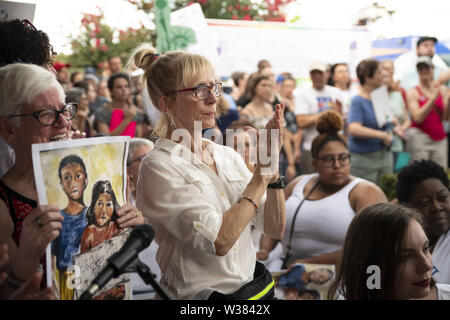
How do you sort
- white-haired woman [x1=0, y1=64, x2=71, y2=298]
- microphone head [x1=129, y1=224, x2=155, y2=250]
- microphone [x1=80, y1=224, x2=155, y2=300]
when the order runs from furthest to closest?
white-haired woman [x1=0, y1=64, x2=71, y2=298] < microphone head [x1=129, y1=224, x2=155, y2=250] < microphone [x1=80, y1=224, x2=155, y2=300]

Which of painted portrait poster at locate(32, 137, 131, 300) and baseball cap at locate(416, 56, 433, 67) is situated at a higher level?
baseball cap at locate(416, 56, 433, 67)

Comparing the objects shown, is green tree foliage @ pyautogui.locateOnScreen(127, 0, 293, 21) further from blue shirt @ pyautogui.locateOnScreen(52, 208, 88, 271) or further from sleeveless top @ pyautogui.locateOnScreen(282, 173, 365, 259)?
blue shirt @ pyautogui.locateOnScreen(52, 208, 88, 271)

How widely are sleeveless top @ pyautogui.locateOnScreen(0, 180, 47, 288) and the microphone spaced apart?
0.44 meters

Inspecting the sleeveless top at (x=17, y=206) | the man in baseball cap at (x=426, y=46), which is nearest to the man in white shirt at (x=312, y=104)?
the man in baseball cap at (x=426, y=46)

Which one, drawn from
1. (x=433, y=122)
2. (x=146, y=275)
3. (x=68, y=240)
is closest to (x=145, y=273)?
(x=146, y=275)

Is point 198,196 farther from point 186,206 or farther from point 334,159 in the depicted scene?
point 334,159

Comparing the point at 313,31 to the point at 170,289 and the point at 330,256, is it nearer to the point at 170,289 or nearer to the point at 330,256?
the point at 330,256

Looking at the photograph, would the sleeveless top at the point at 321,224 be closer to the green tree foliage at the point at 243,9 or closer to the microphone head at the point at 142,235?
the microphone head at the point at 142,235

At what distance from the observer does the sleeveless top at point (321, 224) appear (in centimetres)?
374

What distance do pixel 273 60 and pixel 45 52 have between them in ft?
21.4

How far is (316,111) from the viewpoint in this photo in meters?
6.91

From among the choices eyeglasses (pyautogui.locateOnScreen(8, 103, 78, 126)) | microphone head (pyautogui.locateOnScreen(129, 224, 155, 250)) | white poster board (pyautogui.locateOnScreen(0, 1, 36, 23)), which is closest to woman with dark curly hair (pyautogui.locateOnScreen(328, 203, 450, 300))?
microphone head (pyautogui.locateOnScreen(129, 224, 155, 250))

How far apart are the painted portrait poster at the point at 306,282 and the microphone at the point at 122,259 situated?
2.07 meters

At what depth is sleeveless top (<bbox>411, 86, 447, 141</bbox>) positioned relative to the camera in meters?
6.37
